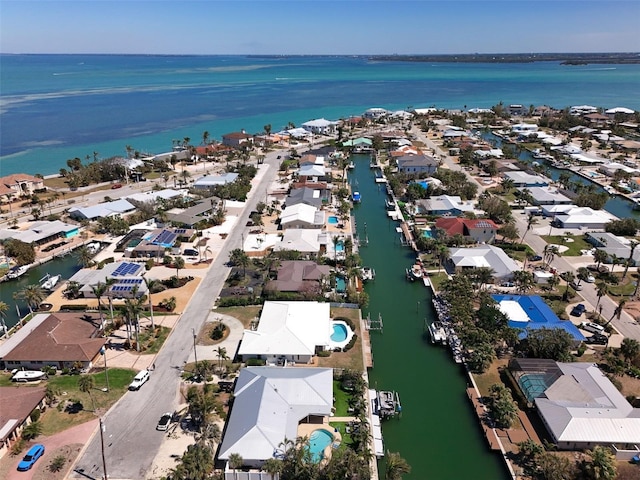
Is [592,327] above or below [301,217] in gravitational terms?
below

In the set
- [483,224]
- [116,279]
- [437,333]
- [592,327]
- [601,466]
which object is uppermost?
[601,466]

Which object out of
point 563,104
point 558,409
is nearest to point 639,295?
point 558,409

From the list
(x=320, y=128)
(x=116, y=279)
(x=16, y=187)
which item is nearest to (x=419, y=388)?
(x=116, y=279)

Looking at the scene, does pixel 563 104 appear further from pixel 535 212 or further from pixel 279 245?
pixel 279 245

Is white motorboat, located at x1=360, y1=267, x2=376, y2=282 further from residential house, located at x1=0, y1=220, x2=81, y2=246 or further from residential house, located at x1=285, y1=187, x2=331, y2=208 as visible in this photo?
residential house, located at x1=0, y1=220, x2=81, y2=246

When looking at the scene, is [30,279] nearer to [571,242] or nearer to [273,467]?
[273,467]

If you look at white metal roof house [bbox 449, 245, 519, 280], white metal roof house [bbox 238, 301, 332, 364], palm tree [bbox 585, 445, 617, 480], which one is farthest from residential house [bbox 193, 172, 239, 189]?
palm tree [bbox 585, 445, 617, 480]

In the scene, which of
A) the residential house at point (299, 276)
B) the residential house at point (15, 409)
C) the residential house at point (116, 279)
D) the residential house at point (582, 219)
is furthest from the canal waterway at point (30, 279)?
the residential house at point (582, 219)
